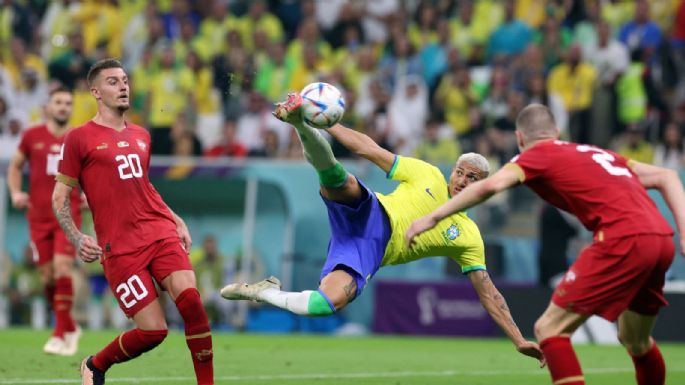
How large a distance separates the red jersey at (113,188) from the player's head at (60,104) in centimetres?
471

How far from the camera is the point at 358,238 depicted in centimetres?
1016

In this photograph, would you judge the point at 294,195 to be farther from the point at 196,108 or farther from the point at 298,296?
the point at 298,296

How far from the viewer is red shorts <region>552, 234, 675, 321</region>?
7.97 m

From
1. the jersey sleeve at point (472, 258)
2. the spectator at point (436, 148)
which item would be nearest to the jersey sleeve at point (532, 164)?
the jersey sleeve at point (472, 258)

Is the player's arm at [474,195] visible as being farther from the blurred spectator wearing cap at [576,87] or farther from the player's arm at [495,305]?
the blurred spectator wearing cap at [576,87]

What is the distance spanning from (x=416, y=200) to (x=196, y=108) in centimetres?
1162

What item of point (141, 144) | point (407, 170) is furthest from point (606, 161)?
point (141, 144)

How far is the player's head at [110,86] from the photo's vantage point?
9898 mm

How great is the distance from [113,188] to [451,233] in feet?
9.66

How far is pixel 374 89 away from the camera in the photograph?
70.3 feet

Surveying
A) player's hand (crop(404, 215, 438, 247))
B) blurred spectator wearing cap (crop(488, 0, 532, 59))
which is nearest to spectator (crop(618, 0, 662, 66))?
blurred spectator wearing cap (crop(488, 0, 532, 59))

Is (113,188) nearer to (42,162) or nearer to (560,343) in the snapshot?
(560,343)

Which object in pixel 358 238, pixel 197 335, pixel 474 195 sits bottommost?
pixel 197 335

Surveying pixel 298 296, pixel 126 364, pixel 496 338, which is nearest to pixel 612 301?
pixel 298 296
